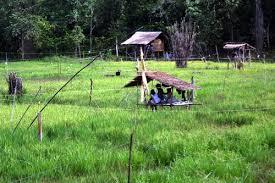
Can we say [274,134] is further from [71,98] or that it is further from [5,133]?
[71,98]

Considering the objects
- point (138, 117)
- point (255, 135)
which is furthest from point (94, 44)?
point (255, 135)

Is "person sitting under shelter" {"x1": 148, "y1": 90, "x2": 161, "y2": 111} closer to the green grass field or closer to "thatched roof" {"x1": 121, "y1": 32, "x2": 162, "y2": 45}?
the green grass field

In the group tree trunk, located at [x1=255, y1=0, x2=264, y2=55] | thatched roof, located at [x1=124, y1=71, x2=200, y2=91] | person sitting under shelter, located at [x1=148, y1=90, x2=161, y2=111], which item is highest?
tree trunk, located at [x1=255, y1=0, x2=264, y2=55]

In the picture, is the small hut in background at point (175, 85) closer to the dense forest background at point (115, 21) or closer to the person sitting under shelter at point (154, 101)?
the person sitting under shelter at point (154, 101)

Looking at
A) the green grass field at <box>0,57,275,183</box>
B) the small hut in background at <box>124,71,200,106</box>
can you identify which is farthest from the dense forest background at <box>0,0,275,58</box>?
the green grass field at <box>0,57,275,183</box>

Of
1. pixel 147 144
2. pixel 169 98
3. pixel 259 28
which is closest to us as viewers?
pixel 147 144

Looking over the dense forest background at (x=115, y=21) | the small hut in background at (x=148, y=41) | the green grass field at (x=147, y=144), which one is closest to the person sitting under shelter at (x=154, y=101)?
the green grass field at (x=147, y=144)

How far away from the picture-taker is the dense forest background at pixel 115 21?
45.8 metres

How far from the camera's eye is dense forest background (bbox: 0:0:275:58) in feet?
150

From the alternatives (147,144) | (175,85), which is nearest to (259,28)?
(175,85)

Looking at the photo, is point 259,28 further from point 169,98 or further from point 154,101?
point 154,101

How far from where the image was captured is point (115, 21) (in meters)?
52.8

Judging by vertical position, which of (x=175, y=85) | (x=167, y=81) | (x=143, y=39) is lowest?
(x=175, y=85)

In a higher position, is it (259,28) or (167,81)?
(259,28)
